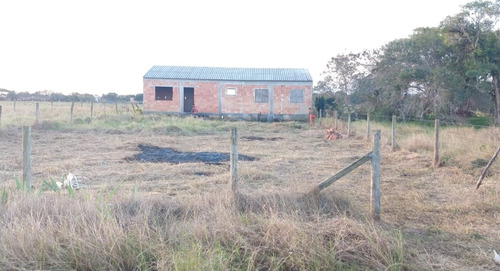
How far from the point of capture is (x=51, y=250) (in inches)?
151

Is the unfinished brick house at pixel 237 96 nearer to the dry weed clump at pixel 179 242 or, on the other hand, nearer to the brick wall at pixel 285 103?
the brick wall at pixel 285 103

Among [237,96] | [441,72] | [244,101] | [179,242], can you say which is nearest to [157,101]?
[237,96]

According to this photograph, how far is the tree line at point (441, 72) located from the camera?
69.9 ft

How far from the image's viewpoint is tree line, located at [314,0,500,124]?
21297 mm

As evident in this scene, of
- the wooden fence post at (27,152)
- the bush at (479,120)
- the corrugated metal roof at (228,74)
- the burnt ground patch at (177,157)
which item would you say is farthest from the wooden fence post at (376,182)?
the corrugated metal roof at (228,74)

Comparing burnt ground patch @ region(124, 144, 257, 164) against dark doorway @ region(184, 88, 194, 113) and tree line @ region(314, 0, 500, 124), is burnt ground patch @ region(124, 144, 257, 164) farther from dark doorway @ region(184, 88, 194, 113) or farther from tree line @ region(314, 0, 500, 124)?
dark doorway @ region(184, 88, 194, 113)

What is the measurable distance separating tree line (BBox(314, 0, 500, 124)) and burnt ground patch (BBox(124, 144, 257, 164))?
15022mm

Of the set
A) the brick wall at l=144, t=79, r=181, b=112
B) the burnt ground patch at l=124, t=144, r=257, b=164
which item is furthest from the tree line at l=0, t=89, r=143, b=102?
the burnt ground patch at l=124, t=144, r=257, b=164

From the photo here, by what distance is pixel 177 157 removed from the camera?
12.1 m

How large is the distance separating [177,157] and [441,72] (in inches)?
649

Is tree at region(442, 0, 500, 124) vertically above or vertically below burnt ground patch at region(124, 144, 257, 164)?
above

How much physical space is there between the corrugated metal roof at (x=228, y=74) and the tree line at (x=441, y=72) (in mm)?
5122

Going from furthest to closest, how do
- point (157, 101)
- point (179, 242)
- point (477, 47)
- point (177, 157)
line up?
point (157, 101)
point (477, 47)
point (177, 157)
point (179, 242)

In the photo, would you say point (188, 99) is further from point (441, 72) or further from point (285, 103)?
point (441, 72)
